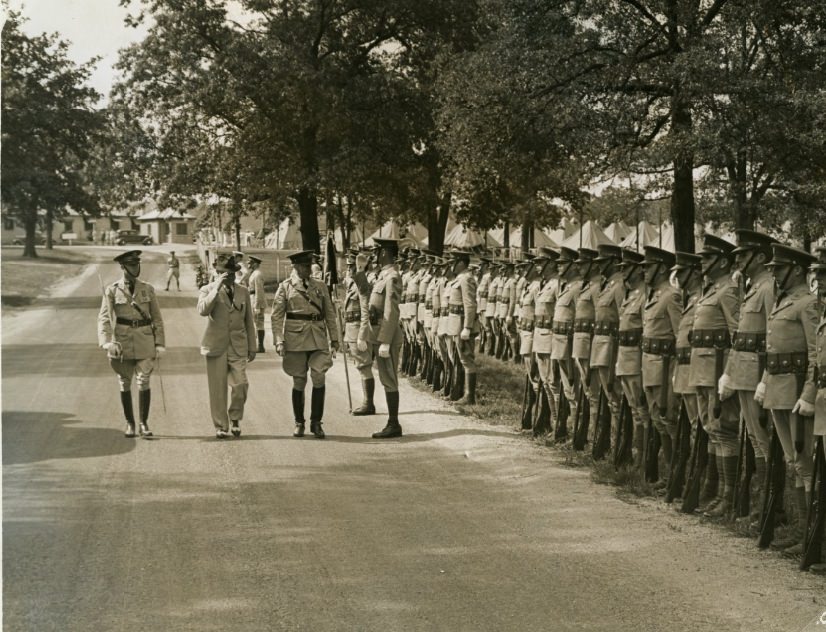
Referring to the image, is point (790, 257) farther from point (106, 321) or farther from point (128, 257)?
point (106, 321)

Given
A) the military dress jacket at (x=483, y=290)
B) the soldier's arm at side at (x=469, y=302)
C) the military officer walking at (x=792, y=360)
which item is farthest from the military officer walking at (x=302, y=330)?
the military dress jacket at (x=483, y=290)

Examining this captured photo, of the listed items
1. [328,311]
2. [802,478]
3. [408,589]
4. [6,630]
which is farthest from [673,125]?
[6,630]

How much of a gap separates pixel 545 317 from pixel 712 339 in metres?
3.62

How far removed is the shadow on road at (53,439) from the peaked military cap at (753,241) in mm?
6229

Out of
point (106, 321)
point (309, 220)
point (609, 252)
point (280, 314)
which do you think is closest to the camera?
point (609, 252)

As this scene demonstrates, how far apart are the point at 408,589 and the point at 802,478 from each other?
120 inches

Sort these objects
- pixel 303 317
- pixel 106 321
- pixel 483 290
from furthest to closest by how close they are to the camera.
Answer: pixel 483 290 → pixel 303 317 → pixel 106 321

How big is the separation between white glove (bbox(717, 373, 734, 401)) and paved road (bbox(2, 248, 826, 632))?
1.01 m

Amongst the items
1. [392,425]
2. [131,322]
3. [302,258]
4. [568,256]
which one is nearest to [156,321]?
[131,322]

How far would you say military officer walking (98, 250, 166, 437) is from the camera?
1072cm

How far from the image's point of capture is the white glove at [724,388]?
749 centimetres

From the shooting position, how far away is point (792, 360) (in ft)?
22.8

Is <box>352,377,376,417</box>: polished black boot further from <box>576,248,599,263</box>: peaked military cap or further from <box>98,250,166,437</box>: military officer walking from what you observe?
<box>576,248,599,263</box>: peaked military cap

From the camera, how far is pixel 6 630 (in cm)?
526
